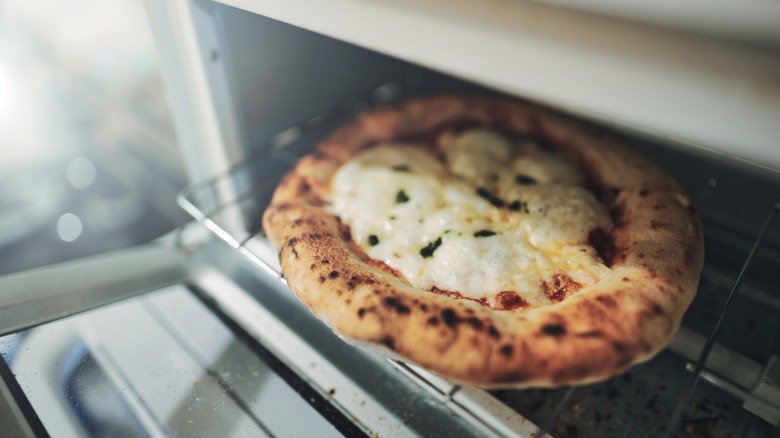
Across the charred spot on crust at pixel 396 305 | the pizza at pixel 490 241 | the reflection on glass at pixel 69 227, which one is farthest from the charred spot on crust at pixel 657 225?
the reflection on glass at pixel 69 227

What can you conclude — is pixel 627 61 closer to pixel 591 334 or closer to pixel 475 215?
pixel 591 334

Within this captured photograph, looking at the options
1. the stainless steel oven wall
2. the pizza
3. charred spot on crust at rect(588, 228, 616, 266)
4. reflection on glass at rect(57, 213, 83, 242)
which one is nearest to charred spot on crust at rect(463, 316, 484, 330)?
the pizza

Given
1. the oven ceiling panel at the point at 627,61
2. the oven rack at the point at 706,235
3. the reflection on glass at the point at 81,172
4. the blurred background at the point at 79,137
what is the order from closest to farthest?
the oven ceiling panel at the point at 627,61 → the oven rack at the point at 706,235 → the blurred background at the point at 79,137 → the reflection on glass at the point at 81,172

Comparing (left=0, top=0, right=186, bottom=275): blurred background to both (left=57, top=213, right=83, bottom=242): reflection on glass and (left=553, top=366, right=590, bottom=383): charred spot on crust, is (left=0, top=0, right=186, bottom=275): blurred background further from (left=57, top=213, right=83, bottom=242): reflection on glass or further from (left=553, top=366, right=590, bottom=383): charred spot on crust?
(left=553, top=366, right=590, bottom=383): charred spot on crust

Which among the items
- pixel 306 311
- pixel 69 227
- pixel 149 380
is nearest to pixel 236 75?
pixel 306 311

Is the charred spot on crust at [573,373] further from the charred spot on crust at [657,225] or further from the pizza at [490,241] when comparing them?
the charred spot on crust at [657,225]

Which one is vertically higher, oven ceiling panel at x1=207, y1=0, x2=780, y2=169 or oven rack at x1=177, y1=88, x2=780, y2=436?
oven ceiling panel at x1=207, y1=0, x2=780, y2=169

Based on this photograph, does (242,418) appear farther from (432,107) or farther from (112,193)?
(112,193)
